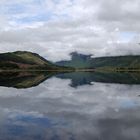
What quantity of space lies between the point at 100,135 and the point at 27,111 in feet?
49.5

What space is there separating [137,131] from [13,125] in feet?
34.2

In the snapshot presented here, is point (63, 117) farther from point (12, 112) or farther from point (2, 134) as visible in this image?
point (2, 134)

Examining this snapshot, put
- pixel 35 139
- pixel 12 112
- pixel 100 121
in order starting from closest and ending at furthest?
pixel 35 139 < pixel 100 121 < pixel 12 112

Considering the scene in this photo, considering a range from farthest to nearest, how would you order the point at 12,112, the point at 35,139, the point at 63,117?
the point at 12,112, the point at 63,117, the point at 35,139

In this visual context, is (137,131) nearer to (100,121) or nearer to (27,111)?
(100,121)

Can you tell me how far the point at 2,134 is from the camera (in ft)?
83.6

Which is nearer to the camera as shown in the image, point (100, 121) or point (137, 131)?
point (137, 131)

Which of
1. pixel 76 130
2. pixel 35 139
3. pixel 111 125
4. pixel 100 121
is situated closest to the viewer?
pixel 35 139

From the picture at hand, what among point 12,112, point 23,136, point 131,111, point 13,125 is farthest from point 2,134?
point 131,111

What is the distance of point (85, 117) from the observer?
34.7 metres

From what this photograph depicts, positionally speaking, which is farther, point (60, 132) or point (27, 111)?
point (27, 111)

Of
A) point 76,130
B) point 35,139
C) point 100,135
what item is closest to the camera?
point 35,139

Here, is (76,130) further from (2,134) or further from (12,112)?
(12,112)

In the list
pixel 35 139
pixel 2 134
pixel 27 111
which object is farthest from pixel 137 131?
pixel 27 111
